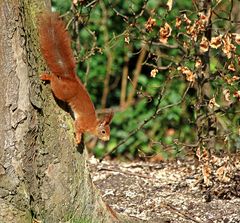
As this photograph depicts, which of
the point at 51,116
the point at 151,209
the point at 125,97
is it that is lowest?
the point at 125,97

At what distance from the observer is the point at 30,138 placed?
3529 millimetres

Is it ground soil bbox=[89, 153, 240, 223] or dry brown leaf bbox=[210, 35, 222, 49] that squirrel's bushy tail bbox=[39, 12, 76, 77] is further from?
ground soil bbox=[89, 153, 240, 223]

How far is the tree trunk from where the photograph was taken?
135 inches

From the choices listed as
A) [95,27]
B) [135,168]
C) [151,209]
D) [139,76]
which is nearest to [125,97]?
[139,76]

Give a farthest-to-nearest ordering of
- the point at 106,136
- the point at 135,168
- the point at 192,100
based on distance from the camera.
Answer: the point at 135,168, the point at 192,100, the point at 106,136

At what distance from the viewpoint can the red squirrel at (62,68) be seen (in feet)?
11.9

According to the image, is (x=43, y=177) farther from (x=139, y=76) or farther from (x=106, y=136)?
(x=139, y=76)

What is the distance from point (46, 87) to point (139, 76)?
417cm

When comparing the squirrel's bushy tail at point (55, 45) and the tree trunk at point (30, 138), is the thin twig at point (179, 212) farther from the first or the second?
the squirrel's bushy tail at point (55, 45)

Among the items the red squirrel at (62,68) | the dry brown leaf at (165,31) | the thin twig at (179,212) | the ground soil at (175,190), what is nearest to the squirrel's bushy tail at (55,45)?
the red squirrel at (62,68)

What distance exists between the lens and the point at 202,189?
502 centimetres

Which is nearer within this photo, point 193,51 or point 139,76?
point 193,51

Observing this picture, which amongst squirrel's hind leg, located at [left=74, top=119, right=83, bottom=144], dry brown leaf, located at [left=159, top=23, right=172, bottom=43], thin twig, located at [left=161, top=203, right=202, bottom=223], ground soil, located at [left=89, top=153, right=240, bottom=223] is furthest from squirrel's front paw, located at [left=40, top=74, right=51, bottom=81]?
thin twig, located at [left=161, top=203, right=202, bottom=223]

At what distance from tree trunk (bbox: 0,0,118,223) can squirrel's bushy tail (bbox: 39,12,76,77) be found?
0.04 metres
